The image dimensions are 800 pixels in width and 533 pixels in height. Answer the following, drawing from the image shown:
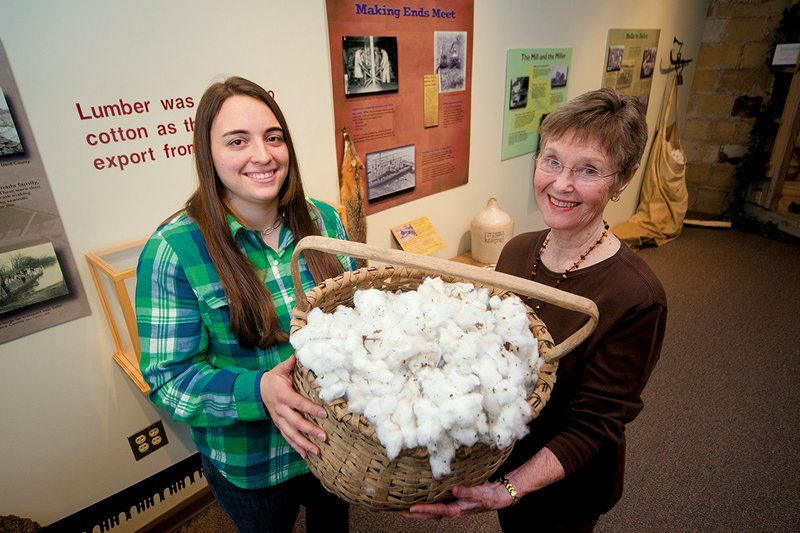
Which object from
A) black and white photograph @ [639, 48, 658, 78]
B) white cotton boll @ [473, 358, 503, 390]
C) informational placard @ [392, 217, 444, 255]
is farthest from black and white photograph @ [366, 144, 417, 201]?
black and white photograph @ [639, 48, 658, 78]

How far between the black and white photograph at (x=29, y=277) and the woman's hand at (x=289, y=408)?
951mm

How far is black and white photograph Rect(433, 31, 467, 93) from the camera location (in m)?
2.25

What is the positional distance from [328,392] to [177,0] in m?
1.39

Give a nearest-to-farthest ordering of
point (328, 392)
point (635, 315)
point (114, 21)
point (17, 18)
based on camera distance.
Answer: point (328, 392), point (635, 315), point (17, 18), point (114, 21)

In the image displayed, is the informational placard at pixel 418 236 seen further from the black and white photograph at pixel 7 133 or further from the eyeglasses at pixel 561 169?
the black and white photograph at pixel 7 133

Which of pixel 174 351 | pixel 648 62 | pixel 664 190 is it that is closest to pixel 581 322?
pixel 174 351

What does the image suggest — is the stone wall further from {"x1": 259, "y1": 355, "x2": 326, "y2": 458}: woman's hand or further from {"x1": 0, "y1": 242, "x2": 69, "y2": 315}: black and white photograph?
{"x1": 0, "y1": 242, "x2": 69, "y2": 315}: black and white photograph

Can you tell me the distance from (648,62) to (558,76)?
1.48 metres

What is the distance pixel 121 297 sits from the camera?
52.6 inches

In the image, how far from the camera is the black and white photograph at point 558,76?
3.08 meters

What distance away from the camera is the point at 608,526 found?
178 centimetres

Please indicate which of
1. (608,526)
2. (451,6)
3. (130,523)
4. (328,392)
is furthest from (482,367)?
(451,6)

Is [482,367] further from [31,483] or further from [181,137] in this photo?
[31,483]

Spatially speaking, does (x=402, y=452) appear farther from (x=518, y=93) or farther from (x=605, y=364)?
(x=518, y=93)
